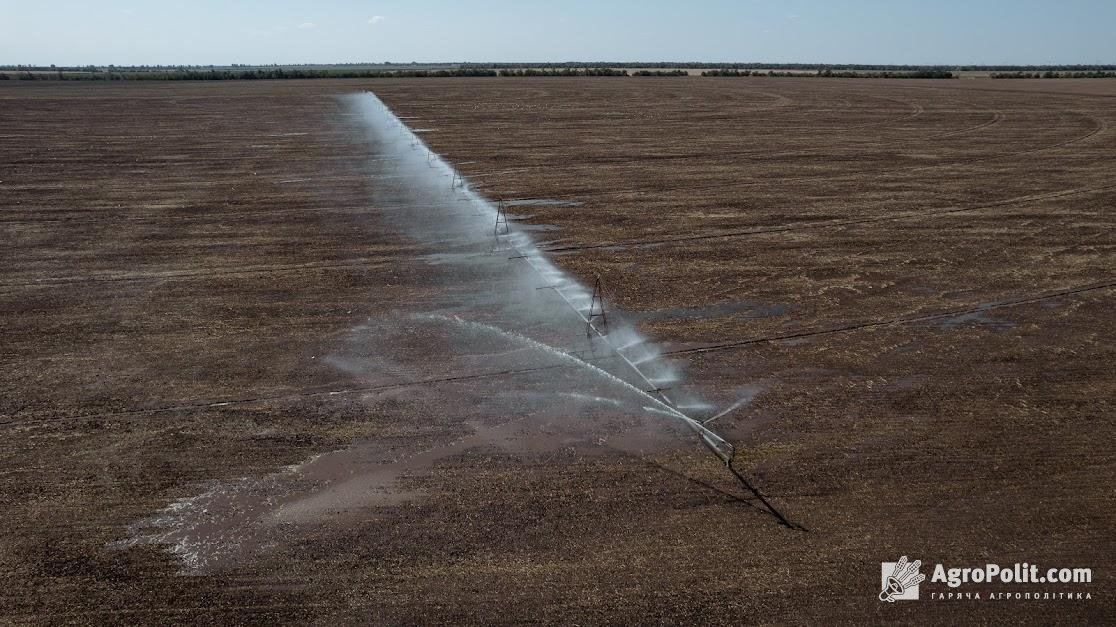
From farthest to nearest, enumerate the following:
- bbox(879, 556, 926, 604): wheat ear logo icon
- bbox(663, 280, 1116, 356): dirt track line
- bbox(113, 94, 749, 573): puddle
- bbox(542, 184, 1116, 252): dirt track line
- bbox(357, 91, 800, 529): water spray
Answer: bbox(542, 184, 1116, 252): dirt track line → bbox(663, 280, 1116, 356): dirt track line → bbox(357, 91, 800, 529): water spray → bbox(113, 94, 749, 573): puddle → bbox(879, 556, 926, 604): wheat ear logo icon

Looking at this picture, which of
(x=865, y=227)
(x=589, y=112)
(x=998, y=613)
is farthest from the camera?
(x=589, y=112)

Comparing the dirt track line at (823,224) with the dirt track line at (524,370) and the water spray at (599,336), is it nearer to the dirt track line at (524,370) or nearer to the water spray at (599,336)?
the water spray at (599,336)

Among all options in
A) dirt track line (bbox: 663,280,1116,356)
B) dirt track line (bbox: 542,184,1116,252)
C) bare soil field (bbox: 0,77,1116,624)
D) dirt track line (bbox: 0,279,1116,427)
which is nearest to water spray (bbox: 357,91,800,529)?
bare soil field (bbox: 0,77,1116,624)

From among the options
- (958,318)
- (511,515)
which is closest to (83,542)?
(511,515)

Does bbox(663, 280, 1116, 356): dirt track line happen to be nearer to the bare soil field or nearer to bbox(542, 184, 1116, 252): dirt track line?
the bare soil field

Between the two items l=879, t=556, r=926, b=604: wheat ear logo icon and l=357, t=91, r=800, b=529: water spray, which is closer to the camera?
l=879, t=556, r=926, b=604: wheat ear logo icon

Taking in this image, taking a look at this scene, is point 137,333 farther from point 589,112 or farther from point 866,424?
point 589,112
